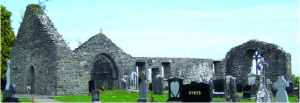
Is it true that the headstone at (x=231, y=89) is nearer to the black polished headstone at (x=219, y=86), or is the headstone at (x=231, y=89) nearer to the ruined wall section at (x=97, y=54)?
the black polished headstone at (x=219, y=86)

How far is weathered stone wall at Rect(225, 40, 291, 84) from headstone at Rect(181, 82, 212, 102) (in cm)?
1655

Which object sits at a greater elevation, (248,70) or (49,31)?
(49,31)

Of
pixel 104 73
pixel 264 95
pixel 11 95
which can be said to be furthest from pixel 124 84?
pixel 11 95

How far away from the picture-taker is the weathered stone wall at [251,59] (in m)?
29.0

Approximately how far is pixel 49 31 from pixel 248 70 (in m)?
17.2

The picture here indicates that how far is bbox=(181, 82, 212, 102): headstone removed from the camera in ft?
44.4

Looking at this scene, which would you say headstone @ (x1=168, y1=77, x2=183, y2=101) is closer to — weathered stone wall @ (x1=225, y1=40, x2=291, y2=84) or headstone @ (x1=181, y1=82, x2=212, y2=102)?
headstone @ (x1=181, y1=82, x2=212, y2=102)

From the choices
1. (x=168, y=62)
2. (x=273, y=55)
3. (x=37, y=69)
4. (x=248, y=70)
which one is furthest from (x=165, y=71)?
(x=37, y=69)

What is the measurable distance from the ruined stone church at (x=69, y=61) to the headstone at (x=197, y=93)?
11729mm

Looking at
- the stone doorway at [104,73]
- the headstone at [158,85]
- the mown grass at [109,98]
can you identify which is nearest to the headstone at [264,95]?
the mown grass at [109,98]

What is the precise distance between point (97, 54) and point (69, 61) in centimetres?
268

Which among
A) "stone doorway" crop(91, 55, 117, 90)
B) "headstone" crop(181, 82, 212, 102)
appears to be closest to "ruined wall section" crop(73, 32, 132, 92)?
"stone doorway" crop(91, 55, 117, 90)

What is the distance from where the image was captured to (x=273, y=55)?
2989cm

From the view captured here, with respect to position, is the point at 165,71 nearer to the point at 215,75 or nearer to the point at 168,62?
the point at 168,62
